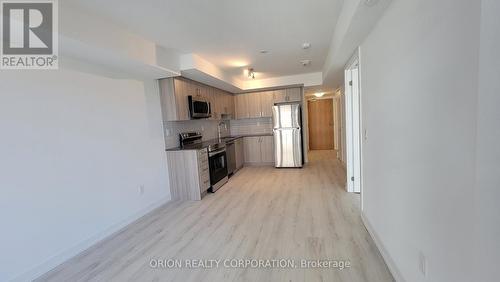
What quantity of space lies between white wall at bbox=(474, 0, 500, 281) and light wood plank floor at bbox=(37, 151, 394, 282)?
1369 mm

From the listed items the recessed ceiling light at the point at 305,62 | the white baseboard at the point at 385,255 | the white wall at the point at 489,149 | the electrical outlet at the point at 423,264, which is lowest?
the white baseboard at the point at 385,255

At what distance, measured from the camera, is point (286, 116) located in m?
5.51

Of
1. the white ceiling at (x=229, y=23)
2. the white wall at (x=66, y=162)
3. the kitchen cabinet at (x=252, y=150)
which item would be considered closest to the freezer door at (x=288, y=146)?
the kitchen cabinet at (x=252, y=150)

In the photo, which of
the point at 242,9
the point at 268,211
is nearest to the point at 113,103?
Answer: the point at 242,9

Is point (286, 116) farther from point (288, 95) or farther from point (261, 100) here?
point (261, 100)

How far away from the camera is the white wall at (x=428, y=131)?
932 mm

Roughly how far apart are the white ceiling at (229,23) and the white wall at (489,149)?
190 cm

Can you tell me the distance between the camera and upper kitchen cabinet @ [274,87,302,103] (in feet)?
19.4

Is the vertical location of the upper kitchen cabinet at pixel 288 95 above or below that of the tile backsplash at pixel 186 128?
above

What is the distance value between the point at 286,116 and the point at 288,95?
78cm

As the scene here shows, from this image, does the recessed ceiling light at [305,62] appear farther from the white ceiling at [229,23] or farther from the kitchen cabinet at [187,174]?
the kitchen cabinet at [187,174]

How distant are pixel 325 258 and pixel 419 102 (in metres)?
1.52

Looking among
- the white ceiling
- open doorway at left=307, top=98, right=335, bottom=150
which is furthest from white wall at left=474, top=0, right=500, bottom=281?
open doorway at left=307, top=98, right=335, bottom=150

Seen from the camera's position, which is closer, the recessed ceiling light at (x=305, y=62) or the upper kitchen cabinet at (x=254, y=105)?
the recessed ceiling light at (x=305, y=62)
